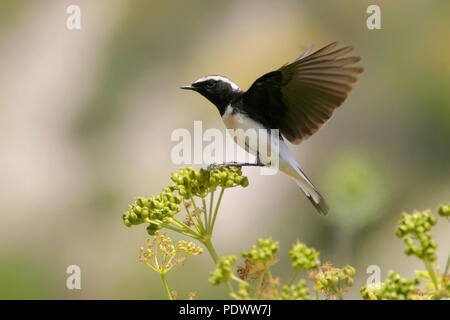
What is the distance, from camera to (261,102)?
3355 mm

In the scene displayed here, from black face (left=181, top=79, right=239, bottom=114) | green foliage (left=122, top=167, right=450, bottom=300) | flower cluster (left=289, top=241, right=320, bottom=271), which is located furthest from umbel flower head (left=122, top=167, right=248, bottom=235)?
black face (left=181, top=79, right=239, bottom=114)

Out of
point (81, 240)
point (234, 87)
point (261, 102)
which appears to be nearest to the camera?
point (261, 102)

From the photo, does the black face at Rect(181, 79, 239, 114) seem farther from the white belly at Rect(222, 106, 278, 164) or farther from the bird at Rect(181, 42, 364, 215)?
the white belly at Rect(222, 106, 278, 164)

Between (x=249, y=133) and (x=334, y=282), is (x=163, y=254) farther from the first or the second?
(x=249, y=133)

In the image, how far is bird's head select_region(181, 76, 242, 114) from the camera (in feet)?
11.9

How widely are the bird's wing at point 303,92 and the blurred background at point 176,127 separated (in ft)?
10.4

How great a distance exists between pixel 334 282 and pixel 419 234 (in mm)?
411

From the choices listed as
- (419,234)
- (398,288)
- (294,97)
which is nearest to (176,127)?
(294,97)

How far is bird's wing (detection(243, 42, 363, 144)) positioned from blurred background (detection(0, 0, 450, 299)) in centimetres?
316

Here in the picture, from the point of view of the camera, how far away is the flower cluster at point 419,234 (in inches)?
65.3

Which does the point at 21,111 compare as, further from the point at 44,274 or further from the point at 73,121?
the point at 44,274

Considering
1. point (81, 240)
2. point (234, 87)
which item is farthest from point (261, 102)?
point (81, 240)

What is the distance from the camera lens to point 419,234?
172cm

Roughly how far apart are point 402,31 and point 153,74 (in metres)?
4.55
